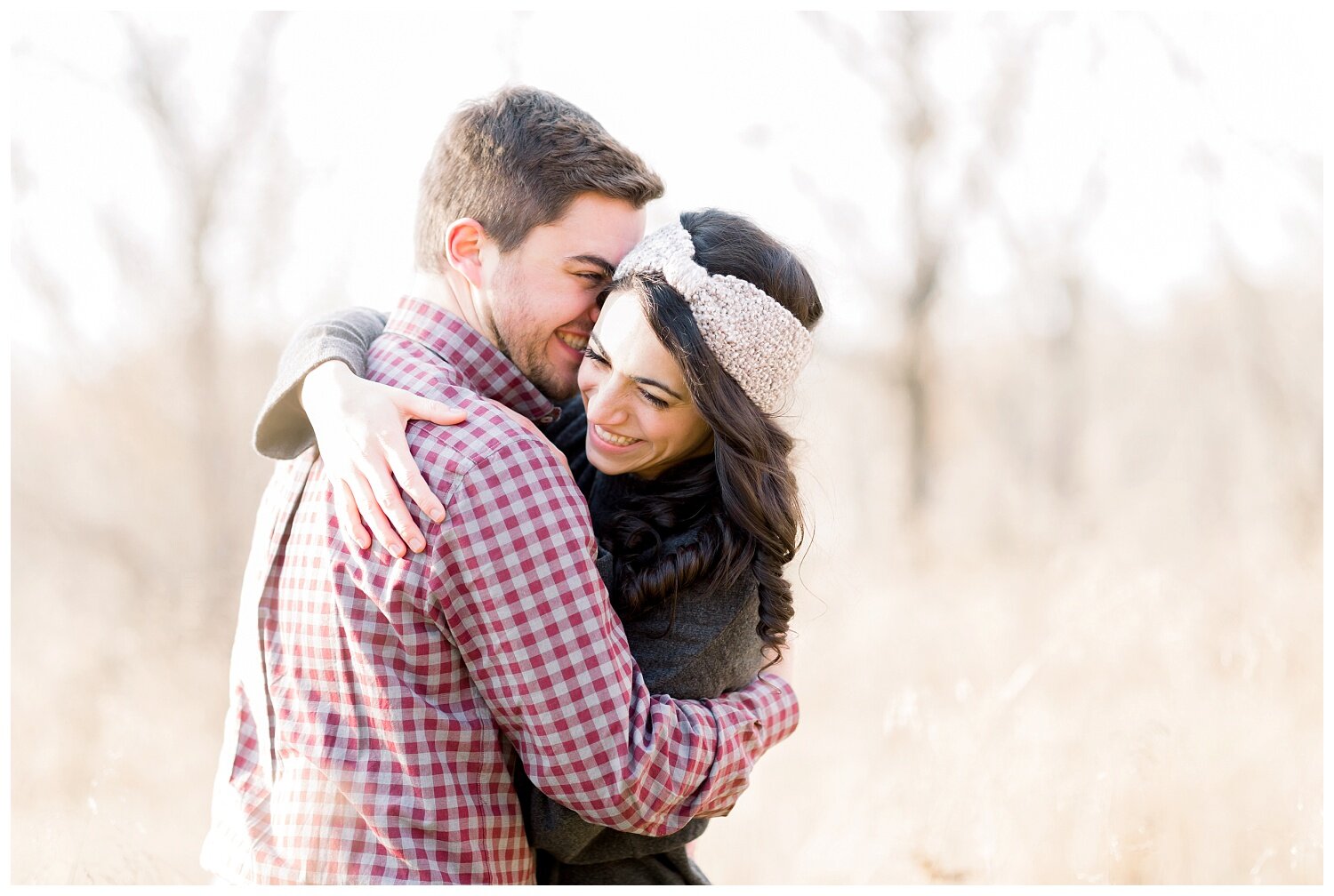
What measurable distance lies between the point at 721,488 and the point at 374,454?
0.80 meters

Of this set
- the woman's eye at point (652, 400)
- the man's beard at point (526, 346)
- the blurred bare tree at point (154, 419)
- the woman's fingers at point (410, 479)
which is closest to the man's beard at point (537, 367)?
the man's beard at point (526, 346)

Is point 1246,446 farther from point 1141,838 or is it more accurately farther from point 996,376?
point 1141,838

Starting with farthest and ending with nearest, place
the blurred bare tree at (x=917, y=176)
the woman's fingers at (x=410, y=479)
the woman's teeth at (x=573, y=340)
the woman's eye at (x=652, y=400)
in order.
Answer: the blurred bare tree at (x=917, y=176) → the woman's teeth at (x=573, y=340) → the woman's eye at (x=652, y=400) → the woman's fingers at (x=410, y=479)

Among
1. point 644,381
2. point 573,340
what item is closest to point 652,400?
point 644,381

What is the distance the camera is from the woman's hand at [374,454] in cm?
173

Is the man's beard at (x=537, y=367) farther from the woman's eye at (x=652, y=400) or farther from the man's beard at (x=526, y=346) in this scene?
the woman's eye at (x=652, y=400)

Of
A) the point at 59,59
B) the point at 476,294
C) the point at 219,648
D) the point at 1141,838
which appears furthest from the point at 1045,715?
the point at 59,59

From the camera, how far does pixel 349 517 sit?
1.81 metres

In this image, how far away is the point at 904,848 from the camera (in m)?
4.38

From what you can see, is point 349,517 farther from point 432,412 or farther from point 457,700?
Result: point 457,700

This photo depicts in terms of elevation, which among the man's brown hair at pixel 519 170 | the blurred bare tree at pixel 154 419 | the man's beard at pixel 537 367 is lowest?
the blurred bare tree at pixel 154 419

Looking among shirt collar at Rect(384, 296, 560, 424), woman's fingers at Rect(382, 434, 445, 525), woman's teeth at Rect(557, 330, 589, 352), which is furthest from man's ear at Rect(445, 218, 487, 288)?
woman's fingers at Rect(382, 434, 445, 525)

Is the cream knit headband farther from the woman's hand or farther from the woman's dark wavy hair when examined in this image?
the woman's hand

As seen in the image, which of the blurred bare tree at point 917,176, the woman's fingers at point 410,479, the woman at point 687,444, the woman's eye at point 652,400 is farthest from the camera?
the blurred bare tree at point 917,176
